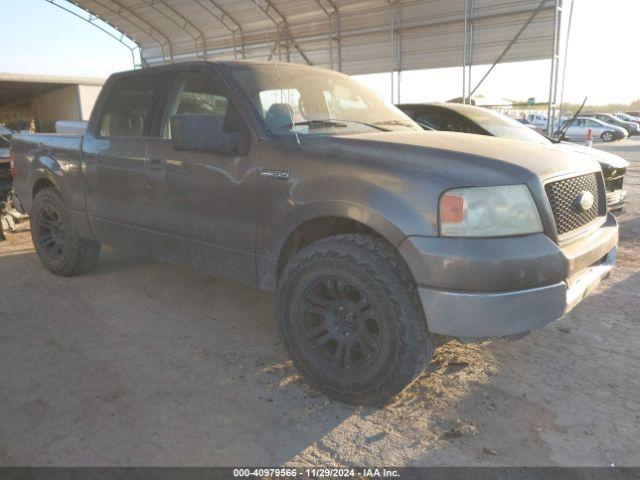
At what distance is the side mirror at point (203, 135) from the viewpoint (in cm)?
299

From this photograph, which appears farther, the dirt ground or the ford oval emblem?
the ford oval emblem

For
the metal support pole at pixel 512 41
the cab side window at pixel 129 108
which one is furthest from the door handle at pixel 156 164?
the metal support pole at pixel 512 41

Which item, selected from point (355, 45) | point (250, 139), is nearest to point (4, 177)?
point (250, 139)

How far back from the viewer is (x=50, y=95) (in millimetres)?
20000

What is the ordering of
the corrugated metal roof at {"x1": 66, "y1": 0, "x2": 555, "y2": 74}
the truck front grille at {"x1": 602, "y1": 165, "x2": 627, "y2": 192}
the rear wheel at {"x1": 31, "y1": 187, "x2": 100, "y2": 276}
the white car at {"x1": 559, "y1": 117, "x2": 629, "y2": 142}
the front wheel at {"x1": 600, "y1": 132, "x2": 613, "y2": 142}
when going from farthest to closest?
the front wheel at {"x1": 600, "y1": 132, "x2": 613, "y2": 142} < the white car at {"x1": 559, "y1": 117, "x2": 629, "y2": 142} < the corrugated metal roof at {"x1": 66, "y1": 0, "x2": 555, "y2": 74} < the truck front grille at {"x1": 602, "y1": 165, "x2": 627, "y2": 192} < the rear wheel at {"x1": 31, "y1": 187, "x2": 100, "y2": 276}

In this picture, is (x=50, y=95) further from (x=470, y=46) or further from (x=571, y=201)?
(x=571, y=201)

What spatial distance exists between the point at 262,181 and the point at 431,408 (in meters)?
1.61

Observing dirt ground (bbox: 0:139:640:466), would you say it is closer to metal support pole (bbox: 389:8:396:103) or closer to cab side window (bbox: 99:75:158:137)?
cab side window (bbox: 99:75:158:137)

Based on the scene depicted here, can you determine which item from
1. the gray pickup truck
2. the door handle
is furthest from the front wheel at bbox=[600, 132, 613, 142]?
the door handle

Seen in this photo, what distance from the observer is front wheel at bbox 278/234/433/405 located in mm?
2465

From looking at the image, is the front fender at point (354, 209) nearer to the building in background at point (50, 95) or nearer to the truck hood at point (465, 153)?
the truck hood at point (465, 153)

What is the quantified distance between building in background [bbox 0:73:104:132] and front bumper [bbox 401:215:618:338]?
55.7ft

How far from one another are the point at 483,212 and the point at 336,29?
13675 mm

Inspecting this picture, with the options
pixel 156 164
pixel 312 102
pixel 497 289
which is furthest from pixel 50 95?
pixel 497 289
